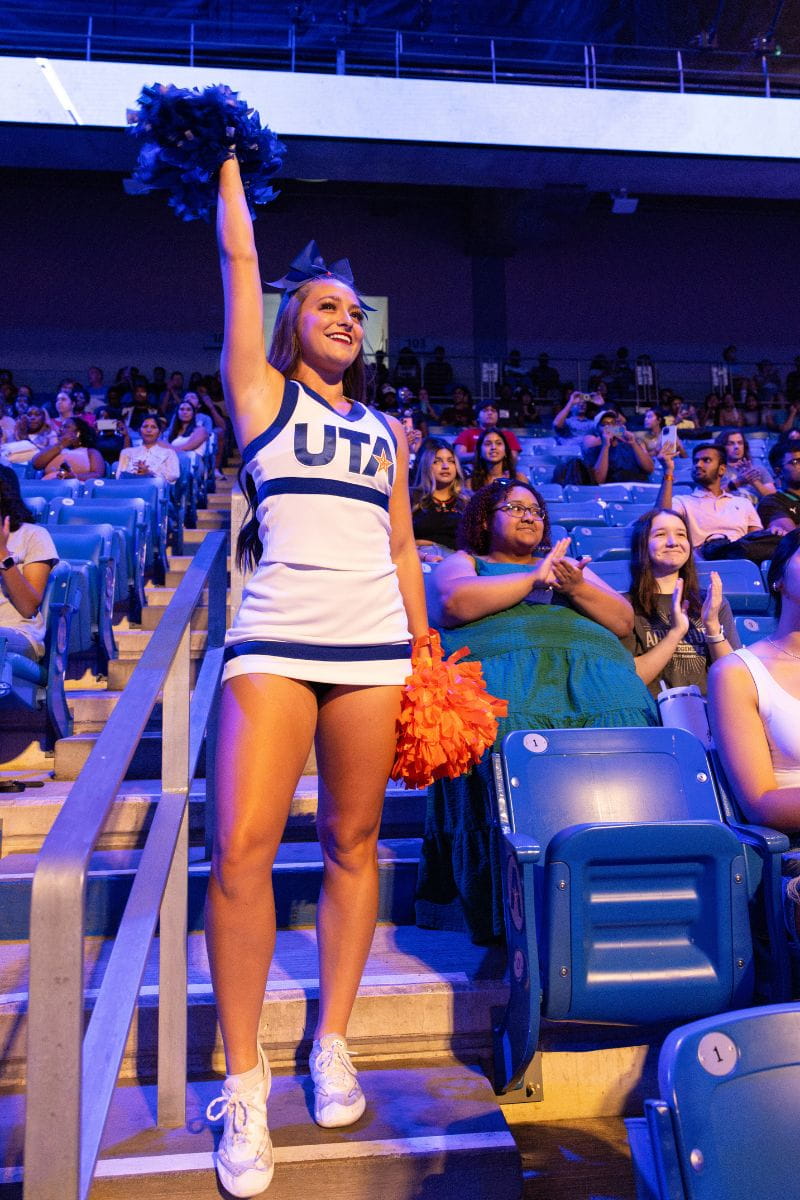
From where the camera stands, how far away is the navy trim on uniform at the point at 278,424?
1.68 metres

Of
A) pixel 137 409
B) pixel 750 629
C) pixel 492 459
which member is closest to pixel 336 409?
pixel 750 629

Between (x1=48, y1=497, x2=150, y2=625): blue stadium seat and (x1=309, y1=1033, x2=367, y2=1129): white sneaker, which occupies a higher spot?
(x1=48, y1=497, x2=150, y2=625): blue stadium seat

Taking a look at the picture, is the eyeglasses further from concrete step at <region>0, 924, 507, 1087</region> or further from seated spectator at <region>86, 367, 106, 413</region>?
seated spectator at <region>86, 367, 106, 413</region>

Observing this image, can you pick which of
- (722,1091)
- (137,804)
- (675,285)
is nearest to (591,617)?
(137,804)

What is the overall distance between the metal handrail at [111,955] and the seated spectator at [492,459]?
290 cm

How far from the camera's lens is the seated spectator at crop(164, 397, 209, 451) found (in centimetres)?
733

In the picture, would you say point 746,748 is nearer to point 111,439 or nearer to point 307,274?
point 307,274

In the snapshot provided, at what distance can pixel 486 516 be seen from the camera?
2762 mm

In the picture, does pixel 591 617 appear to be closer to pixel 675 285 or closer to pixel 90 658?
pixel 90 658

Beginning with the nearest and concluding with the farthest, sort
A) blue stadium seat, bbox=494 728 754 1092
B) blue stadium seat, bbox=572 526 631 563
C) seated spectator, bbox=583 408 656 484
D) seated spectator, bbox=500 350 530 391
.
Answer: blue stadium seat, bbox=494 728 754 1092 → blue stadium seat, bbox=572 526 631 563 → seated spectator, bbox=583 408 656 484 → seated spectator, bbox=500 350 530 391

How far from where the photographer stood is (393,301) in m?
14.0

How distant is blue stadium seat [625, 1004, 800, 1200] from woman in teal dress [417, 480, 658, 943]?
1183 millimetres

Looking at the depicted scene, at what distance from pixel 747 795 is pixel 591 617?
753 millimetres

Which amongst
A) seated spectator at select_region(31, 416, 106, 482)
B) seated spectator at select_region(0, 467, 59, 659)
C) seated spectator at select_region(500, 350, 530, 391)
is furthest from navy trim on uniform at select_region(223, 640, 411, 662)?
seated spectator at select_region(500, 350, 530, 391)
